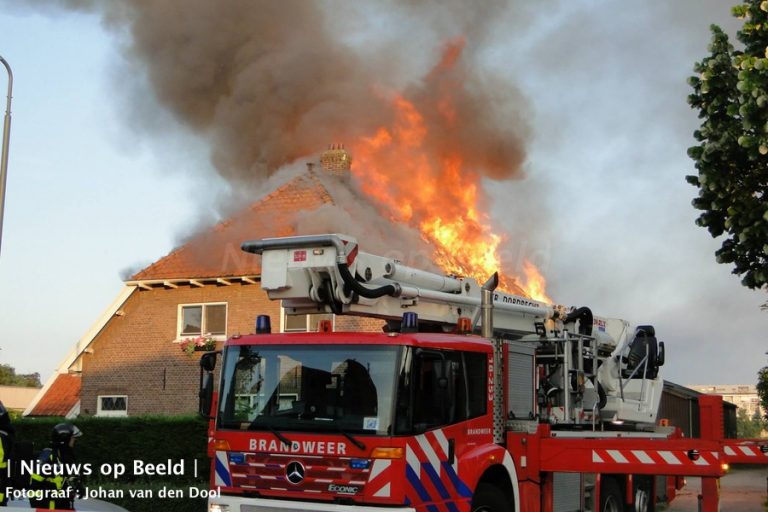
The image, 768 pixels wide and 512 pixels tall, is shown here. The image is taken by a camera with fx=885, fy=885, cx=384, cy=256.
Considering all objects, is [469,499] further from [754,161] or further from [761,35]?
[761,35]

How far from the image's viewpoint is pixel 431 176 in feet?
62.6

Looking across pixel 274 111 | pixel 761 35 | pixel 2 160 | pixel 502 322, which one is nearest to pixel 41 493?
pixel 502 322

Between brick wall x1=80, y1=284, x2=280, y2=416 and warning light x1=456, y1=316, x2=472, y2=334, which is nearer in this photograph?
warning light x1=456, y1=316, x2=472, y2=334

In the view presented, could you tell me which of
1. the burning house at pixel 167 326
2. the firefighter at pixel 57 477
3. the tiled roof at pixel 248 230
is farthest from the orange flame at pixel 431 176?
the firefighter at pixel 57 477

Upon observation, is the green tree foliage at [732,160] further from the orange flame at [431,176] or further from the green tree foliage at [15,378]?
the green tree foliage at [15,378]

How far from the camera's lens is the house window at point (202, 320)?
23.9 metres

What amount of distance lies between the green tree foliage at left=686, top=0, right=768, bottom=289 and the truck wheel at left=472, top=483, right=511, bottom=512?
339cm

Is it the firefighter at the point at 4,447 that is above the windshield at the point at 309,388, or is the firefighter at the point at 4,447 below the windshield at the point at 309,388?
below

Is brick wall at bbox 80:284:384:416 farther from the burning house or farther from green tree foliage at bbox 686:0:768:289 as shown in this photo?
green tree foliage at bbox 686:0:768:289

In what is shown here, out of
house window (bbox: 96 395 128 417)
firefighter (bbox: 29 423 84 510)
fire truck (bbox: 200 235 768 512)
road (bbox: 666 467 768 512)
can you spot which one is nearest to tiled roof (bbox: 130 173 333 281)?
house window (bbox: 96 395 128 417)

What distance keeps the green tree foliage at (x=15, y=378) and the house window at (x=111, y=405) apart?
74.3 metres

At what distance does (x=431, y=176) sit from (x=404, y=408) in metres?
11.8

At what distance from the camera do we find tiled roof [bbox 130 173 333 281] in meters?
20.0

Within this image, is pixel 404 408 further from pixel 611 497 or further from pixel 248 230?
pixel 248 230
